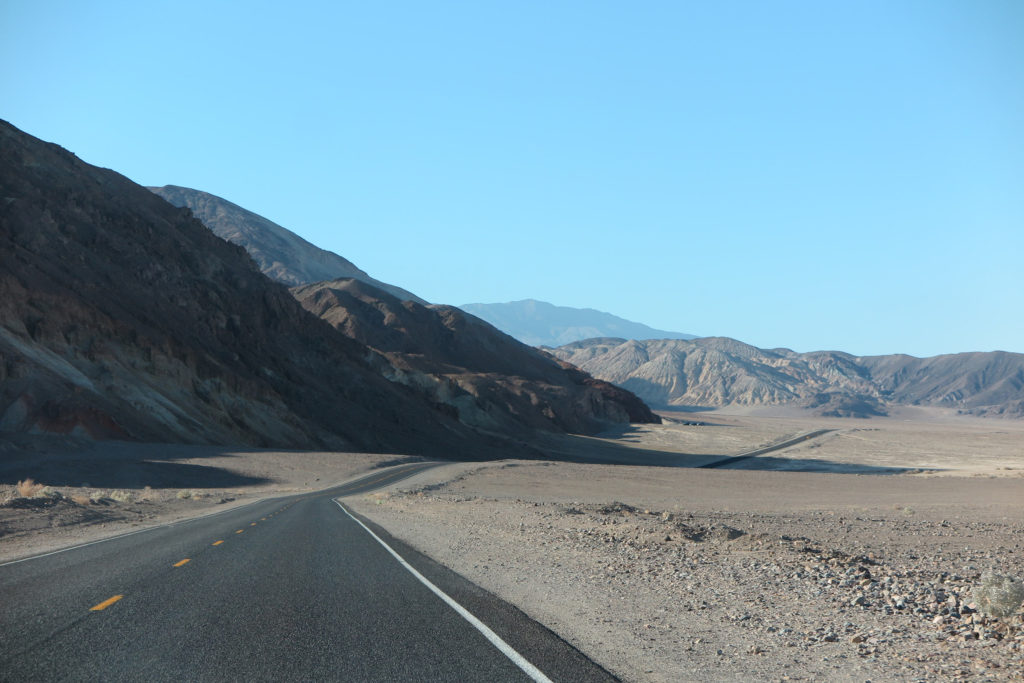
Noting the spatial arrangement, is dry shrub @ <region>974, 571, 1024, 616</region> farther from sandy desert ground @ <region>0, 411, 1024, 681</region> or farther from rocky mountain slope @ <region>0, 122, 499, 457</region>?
rocky mountain slope @ <region>0, 122, 499, 457</region>

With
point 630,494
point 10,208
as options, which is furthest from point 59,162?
point 630,494

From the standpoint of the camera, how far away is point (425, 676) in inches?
248

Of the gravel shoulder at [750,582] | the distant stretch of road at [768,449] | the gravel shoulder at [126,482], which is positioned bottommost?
the distant stretch of road at [768,449]

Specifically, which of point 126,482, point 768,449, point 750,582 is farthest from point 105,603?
point 768,449

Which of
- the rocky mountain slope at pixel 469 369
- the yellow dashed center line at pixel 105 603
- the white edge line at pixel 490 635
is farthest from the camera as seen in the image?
the rocky mountain slope at pixel 469 369

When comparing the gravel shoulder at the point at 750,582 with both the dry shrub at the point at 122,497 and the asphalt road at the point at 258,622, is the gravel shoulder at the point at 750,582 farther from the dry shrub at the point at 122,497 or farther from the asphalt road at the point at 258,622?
the dry shrub at the point at 122,497

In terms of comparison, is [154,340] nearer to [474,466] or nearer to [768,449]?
[474,466]

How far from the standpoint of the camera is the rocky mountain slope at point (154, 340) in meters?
51.4

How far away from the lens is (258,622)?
8.02 metres

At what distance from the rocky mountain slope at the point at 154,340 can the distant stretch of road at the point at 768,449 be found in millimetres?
26343

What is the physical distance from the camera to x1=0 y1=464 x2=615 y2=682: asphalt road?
642cm

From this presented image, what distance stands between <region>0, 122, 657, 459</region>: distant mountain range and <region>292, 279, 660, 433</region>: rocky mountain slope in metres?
0.81

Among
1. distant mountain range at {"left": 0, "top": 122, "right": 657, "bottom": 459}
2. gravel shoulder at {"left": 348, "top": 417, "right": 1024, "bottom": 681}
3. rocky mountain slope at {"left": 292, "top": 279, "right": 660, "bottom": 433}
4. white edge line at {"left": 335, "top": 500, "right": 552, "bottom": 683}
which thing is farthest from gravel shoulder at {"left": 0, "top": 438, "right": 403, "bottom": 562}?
rocky mountain slope at {"left": 292, "top": 279, "right": 660, "bottom": 433}

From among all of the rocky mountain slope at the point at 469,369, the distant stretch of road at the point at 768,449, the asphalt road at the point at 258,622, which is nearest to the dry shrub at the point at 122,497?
the asphalt road at the point at 258,622
